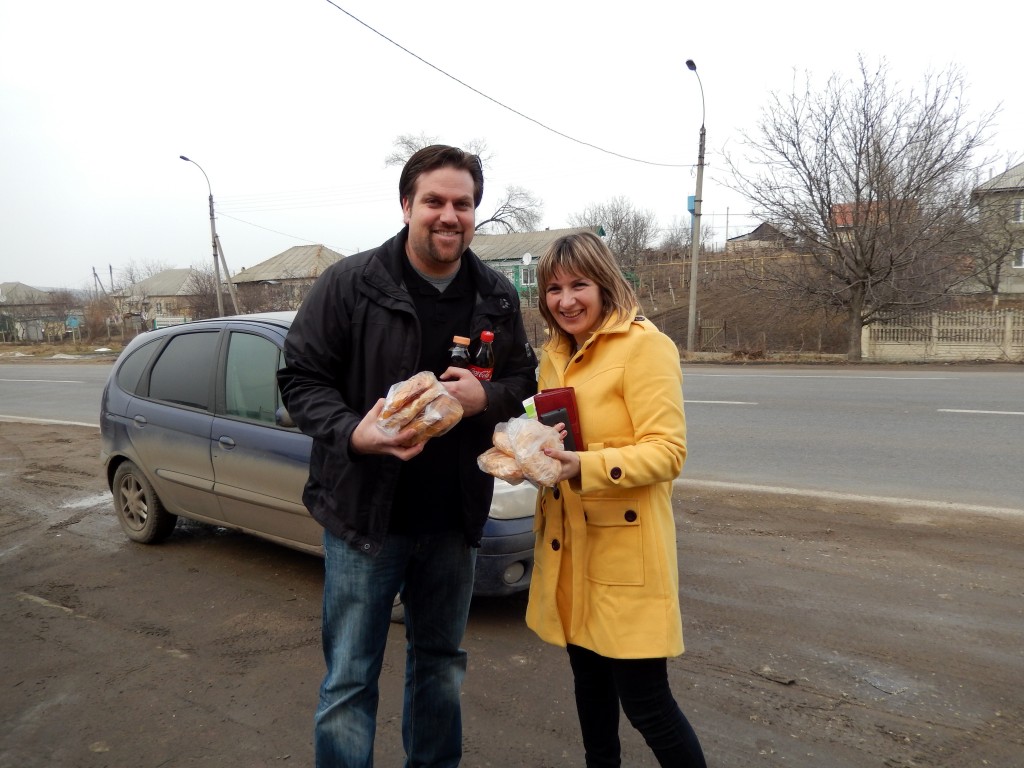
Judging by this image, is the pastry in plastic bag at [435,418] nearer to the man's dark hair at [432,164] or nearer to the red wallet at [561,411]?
the red wallet at [561,411]

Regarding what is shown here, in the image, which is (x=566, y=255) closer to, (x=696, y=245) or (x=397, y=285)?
(x=397, y=285)

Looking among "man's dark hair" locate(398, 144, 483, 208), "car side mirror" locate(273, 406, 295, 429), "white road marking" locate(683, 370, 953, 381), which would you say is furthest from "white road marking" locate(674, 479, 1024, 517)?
"white road marking" locate(683, 370, 953, 381)

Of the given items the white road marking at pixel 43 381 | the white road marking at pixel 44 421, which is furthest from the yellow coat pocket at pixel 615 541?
the white road marking at pixel 43 381

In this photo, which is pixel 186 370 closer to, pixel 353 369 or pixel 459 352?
pixel 353 369

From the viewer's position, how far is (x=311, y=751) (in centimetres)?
273

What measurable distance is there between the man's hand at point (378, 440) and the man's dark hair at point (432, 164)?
0.68 meters

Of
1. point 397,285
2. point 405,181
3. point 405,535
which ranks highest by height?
point 405,181

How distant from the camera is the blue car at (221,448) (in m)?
3.76

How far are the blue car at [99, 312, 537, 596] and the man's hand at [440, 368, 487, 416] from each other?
1707 mm

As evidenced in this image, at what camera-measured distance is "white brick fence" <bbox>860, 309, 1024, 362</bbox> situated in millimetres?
20328

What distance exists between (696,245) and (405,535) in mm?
20801

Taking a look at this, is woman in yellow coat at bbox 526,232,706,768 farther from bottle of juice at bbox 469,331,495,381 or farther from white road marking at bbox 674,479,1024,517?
white road marking at bbox 674,479,1024,517

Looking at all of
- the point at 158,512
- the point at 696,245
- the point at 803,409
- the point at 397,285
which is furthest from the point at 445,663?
the point at 696,245

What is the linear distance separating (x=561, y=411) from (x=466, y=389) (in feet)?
0.93
